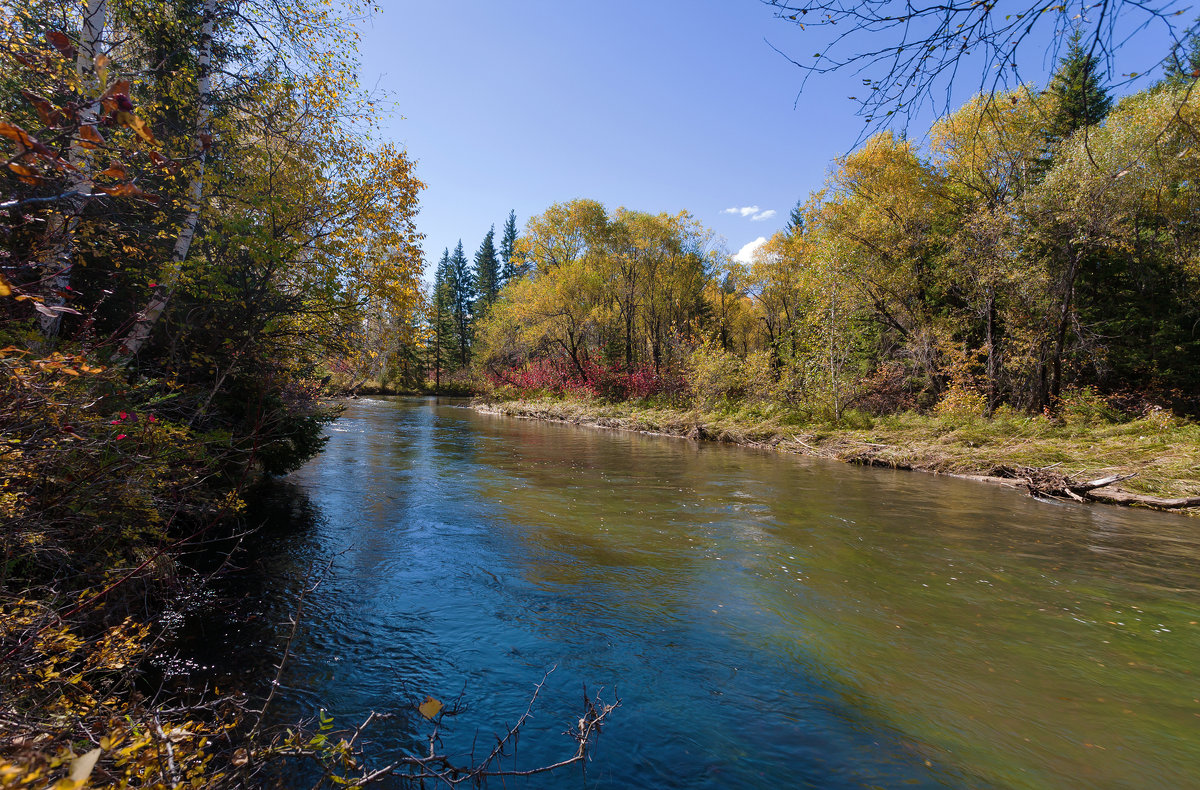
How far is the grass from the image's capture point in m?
11.2

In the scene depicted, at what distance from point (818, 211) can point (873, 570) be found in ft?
61.1

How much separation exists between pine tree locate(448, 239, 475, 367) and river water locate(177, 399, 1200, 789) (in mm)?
52253

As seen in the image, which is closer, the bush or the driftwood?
the driftwood

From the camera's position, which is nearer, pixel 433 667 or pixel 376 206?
pixel 433 667

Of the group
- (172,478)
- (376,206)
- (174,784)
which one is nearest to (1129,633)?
(174,784)

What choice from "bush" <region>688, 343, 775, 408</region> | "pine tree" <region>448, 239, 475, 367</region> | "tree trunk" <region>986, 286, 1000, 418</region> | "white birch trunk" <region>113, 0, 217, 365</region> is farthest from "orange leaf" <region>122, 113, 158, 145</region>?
"pine tree" <region>448, 239, 475, 367</region>

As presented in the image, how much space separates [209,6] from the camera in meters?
6.76

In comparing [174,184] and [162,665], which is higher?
[174,184]

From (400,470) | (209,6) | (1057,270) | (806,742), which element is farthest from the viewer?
(1057,270)

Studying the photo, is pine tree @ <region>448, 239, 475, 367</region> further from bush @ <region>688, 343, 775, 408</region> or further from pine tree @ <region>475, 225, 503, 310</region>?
bush @ <region>688, 343, 775, 408</region>

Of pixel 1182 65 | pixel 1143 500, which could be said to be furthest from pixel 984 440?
pixel 1182 65

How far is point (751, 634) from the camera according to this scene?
527cm

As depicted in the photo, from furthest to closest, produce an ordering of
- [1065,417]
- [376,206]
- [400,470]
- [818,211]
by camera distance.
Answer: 1. [818,211]
2. [1065,417]
3. [400,470]
4. [376,206]

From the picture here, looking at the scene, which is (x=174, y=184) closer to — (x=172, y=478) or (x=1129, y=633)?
(x=172, y=478)
